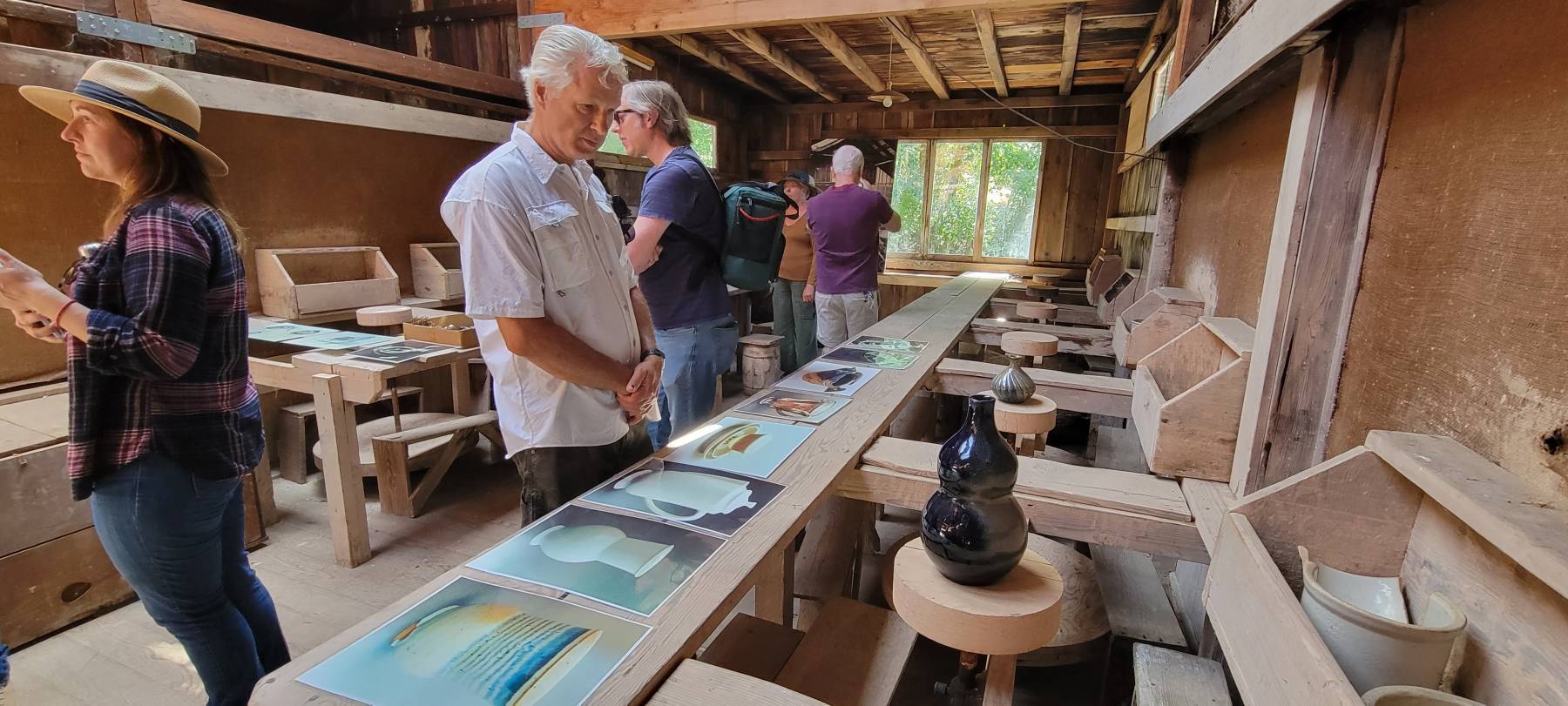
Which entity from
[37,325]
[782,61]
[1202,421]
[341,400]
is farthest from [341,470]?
[782,61]

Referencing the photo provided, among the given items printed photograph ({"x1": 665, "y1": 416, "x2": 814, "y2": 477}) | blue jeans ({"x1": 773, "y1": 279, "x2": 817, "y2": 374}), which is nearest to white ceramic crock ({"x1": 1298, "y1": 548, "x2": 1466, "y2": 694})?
printed photograph ({"x1": 665, "y1": 416, "x2": 814, "y2": 477})

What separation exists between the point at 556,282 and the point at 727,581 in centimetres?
76

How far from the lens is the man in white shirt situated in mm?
1363

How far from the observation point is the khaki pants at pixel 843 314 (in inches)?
156

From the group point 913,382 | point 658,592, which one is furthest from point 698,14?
point 658,592

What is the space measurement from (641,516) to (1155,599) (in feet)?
6.16

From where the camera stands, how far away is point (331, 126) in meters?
3.95

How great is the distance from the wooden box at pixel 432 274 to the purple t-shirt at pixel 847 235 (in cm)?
233

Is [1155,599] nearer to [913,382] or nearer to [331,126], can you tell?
[913,382]

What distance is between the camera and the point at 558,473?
1.56 m

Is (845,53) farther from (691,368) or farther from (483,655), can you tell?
(483,655)

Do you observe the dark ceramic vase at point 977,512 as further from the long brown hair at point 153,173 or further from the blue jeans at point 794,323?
the blue jeans at point 794,323

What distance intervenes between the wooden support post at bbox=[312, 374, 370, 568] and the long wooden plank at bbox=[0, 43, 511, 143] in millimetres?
1621

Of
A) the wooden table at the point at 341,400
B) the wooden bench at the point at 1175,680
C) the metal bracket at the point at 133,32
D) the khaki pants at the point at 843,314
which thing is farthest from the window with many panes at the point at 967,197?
the wooden bench at the point at 1175,680
